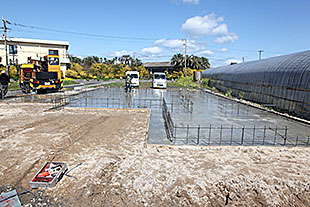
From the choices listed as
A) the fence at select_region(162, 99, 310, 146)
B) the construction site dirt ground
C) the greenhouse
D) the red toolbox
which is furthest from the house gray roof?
the red toolbox

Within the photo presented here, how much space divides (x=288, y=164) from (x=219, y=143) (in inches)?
81.0

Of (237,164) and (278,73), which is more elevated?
(278,73)

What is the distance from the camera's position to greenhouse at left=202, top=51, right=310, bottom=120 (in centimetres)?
1142

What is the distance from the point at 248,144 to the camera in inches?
279

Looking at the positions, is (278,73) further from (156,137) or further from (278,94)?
(156,137)

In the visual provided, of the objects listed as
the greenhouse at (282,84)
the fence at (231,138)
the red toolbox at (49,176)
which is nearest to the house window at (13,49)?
the greenhouse at (282,84)

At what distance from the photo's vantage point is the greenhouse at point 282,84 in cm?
1142

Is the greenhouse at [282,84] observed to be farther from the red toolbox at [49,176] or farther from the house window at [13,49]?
the house window at [13,49]

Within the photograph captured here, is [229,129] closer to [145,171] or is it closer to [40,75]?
[145,171]

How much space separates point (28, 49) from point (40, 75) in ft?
93.0

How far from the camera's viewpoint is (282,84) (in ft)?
43.5

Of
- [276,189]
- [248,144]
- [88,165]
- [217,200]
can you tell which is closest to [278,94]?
[248,144]

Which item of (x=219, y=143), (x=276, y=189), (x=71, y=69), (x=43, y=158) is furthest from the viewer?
(x=71, y=69)

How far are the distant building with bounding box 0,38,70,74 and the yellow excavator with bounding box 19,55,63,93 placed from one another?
22.3 metres
